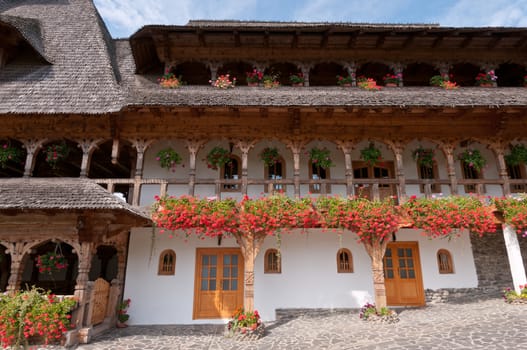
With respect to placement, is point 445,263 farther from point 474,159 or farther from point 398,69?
point 398,69

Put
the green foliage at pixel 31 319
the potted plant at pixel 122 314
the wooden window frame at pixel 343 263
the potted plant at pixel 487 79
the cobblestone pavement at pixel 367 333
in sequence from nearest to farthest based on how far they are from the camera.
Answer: the cobblestone pavement at pixel 367 333
the green foliage at pixel 31 319
the potted plant at pixel 122 314
the wooden window frame at pixel 343 263
the potted plant at pixel 487 79

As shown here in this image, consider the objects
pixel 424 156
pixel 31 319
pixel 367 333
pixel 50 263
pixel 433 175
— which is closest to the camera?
pixel 31 319

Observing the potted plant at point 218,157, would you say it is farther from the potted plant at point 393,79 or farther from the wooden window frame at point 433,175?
the wooden window frame at point 433,175

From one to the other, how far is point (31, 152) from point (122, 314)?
557 cm

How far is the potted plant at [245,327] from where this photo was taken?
7500mm

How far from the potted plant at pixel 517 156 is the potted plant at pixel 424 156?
98.1 inches

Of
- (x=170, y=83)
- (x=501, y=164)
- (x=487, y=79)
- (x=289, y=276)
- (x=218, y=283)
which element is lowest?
(x=218, y=283)

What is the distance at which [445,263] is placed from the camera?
34.2 ft

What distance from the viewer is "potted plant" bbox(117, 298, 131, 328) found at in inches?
353

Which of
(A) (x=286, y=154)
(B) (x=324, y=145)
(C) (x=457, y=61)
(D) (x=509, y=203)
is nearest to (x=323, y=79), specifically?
(B) (x=324, y=145)

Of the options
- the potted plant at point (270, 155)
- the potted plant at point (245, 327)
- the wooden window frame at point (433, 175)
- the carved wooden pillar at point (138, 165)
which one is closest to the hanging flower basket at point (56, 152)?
the carved wooden pillar at point (138, 165)

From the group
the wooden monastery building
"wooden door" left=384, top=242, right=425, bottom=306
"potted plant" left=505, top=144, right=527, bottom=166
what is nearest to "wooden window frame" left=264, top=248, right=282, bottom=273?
the wooden monastery building

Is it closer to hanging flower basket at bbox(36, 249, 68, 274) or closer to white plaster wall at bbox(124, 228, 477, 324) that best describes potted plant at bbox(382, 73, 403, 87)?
white plaster wall at bbox(124, 228, 477, 324)

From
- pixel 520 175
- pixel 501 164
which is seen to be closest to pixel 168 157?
pixel 501 164
